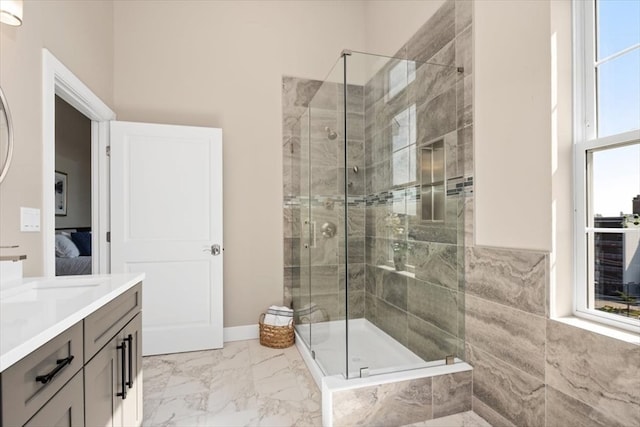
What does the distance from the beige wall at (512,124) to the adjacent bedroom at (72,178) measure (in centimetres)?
452

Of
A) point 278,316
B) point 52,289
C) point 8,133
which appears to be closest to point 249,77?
point 8,133

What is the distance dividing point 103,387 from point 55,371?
0.43 meters

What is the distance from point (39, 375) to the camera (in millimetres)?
819

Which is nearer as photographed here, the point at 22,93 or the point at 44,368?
the point at 44,368

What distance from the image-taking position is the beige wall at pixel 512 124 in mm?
1646

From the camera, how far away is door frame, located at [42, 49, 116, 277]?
190cm

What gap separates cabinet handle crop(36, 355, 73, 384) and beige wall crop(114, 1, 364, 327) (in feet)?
7.47

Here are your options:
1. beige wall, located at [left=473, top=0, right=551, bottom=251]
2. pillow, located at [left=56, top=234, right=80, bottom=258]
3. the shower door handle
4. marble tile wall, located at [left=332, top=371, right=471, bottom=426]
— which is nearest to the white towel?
the shower door handle

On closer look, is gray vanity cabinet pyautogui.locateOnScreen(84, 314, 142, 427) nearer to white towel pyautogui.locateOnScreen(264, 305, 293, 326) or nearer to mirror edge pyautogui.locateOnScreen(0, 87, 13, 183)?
mirror edge pyautogui.locateOnScreen(0, 87, 13, 183)

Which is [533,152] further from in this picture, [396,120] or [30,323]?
[30,323]

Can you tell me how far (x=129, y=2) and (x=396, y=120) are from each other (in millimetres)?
2573

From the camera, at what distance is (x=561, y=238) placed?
1605mm

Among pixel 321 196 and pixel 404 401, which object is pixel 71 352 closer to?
pixel 404 401

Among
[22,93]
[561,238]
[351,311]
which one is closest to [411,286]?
[351,311]
